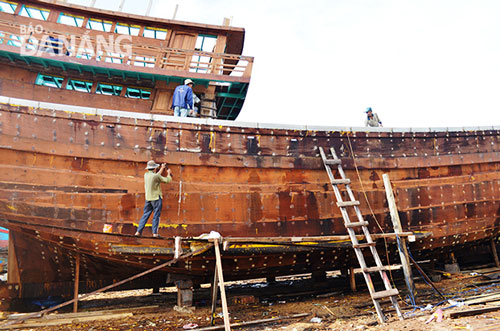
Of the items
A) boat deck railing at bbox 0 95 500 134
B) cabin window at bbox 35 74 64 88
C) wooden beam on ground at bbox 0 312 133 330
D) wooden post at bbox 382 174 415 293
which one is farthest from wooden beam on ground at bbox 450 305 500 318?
cabin window at bbox 35 74 64 88

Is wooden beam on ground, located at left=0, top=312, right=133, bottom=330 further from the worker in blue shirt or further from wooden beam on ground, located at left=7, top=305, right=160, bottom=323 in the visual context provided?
the worker in blue shirt

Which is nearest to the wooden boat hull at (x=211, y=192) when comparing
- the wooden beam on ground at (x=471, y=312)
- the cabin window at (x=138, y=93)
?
the wooden beam on ground at (x=471, y=312)

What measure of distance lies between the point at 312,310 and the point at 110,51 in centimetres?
730

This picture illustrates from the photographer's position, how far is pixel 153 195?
4.85 metres

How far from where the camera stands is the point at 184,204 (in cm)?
527

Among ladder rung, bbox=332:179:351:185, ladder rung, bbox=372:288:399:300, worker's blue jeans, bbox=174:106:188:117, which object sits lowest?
ladder rung, bbox=372:288:399:300

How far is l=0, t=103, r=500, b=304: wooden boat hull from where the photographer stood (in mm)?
4801

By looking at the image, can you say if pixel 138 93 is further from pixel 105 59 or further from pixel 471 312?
pixel 471 312

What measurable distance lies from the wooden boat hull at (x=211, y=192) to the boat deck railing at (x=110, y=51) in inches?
92.1

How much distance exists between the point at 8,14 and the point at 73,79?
2271 millimetres

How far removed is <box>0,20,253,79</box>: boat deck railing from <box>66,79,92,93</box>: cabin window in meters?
0.59

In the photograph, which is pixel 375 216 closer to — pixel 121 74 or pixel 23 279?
pixel 121 74

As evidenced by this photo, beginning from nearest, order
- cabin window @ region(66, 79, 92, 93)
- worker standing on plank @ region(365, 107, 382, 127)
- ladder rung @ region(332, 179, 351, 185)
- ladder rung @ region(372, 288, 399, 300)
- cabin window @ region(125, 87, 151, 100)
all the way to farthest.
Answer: ladder rung @ region(372, 288, 399, 300) < ladder rung @ region(332, 179, 351, 185) < cabin window @ region(66, 79, 92, 93) < cabin window @ region(125, 87, 151, 100) < worker standing on plank @ region(365, 107, 382, 127)

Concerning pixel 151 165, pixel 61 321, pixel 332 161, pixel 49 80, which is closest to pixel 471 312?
pixel 332 161
